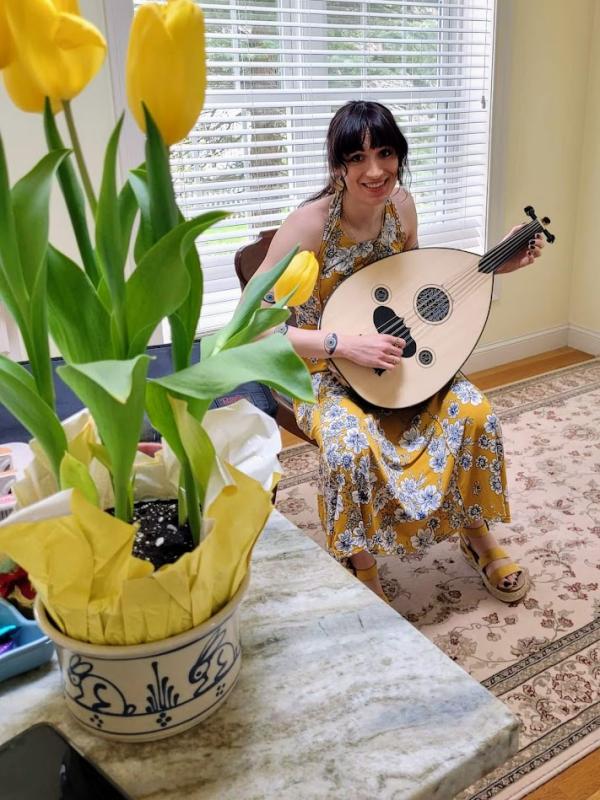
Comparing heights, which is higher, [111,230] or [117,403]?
[111,230]

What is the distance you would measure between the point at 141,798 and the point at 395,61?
106 inches

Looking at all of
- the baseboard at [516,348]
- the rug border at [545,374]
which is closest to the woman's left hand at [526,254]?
the rug border at [545,374]

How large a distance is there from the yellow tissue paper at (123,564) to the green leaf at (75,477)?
0.03 meters

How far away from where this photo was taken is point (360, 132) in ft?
5.43

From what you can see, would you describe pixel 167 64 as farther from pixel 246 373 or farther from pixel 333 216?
pixel 333 216

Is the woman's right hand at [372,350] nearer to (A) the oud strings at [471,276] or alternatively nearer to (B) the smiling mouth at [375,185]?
(A) the oud strings at [471,276]

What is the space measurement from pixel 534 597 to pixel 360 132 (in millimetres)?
1179

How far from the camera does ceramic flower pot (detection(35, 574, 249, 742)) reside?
558 mm

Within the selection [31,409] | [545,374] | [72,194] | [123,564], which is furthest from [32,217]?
[545,374]

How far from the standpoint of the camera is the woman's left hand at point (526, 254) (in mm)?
1790

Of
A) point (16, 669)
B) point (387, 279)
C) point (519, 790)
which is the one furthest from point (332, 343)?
point (16, 669)

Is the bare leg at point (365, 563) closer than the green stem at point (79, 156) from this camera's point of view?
No

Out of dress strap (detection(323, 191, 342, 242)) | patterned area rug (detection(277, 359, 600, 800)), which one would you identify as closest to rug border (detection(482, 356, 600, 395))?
patterned area rug (detection(277, 359, 600, 800))

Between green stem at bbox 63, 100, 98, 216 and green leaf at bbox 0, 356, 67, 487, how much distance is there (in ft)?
0.43
